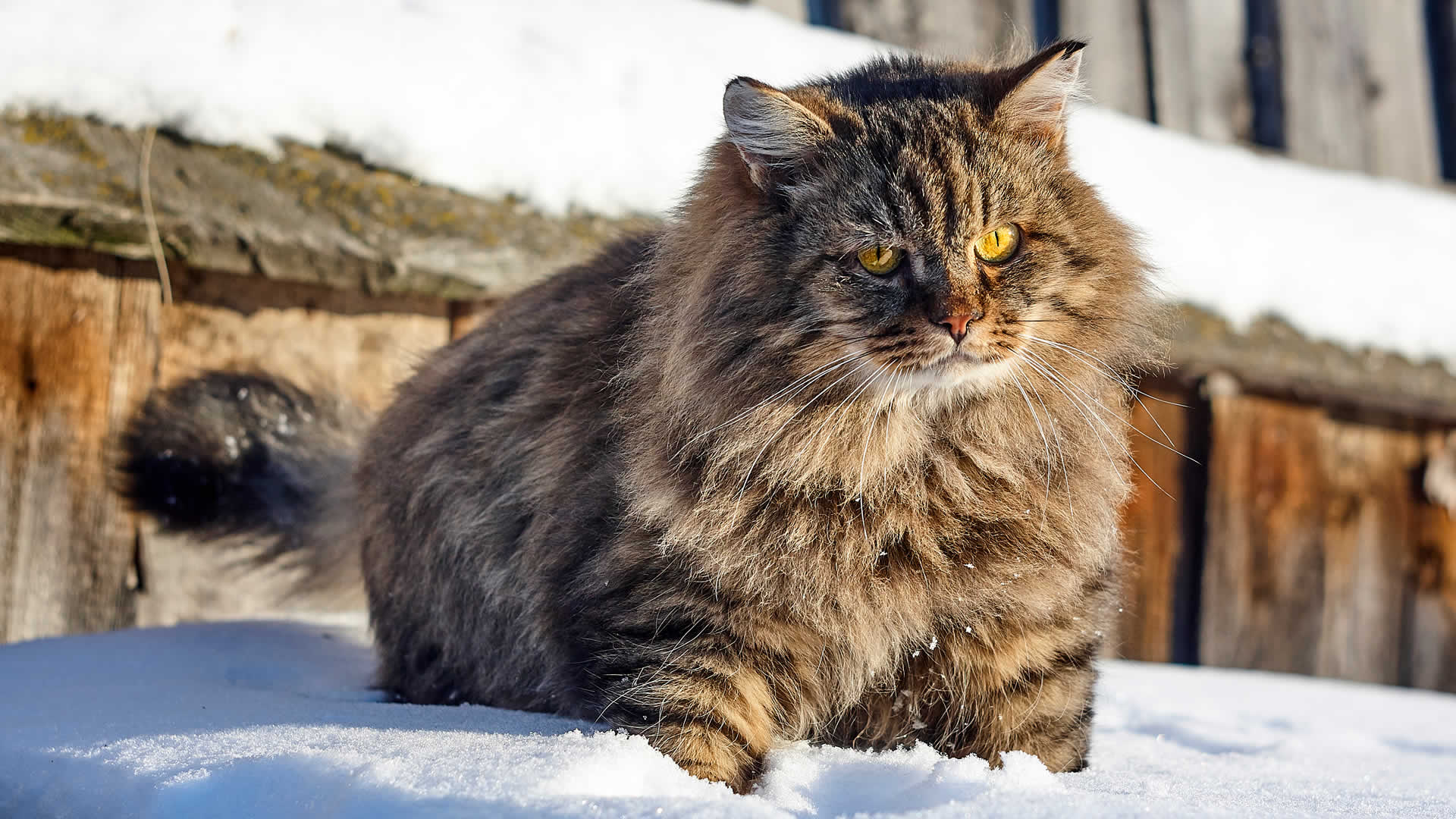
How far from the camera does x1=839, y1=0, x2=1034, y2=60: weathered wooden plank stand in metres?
3.78

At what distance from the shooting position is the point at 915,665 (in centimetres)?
197

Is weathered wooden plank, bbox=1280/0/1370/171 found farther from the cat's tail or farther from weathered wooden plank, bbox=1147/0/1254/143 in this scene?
the cat's tail

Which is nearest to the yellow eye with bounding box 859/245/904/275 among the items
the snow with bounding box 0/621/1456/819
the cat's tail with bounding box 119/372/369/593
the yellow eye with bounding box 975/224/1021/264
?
the yellow eye with bounding box 975/224/1021/264

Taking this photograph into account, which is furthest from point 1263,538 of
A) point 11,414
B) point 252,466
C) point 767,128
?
point 11,414

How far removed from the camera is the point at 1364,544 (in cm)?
416

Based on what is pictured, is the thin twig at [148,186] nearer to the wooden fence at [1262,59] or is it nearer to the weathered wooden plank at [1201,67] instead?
the wooden fence at [1262,59]

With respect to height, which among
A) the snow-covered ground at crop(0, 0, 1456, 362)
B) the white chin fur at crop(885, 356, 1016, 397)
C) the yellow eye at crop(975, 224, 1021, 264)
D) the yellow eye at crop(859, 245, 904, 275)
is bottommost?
the white chin fur at crop(885, 356, 1016, 397)

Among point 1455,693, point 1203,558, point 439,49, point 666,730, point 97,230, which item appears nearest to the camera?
point 666,730

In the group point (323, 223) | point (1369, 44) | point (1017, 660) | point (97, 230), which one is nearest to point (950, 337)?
point (1017, 660)

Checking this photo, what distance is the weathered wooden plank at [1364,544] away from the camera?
4129 millimetres

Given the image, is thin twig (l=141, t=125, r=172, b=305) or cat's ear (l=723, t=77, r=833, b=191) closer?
cat's ear (l=723, t=77, r=833, b=191)

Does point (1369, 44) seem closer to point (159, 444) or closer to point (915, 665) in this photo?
point (915, 665)

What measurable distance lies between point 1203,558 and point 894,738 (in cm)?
238

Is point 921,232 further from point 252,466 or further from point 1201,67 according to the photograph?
point 1201,67
